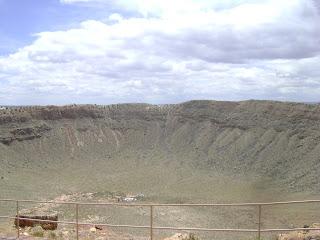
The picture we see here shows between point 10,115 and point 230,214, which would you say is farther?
point 10,115

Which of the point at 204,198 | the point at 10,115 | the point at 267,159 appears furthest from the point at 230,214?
the point at 10,115

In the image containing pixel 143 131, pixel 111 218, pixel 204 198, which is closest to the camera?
pixel 111 218

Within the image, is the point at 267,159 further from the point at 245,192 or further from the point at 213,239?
the point at 213,239

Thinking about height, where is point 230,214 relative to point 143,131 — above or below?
below

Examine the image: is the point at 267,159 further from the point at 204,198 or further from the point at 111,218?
the point at 111,218

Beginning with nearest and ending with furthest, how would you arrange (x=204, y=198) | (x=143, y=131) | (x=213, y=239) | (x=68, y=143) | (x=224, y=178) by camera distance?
(x=213, y=239), (x=204, y=198), (x=224, y=178), (x=68, y=143), (x=143, y=131)

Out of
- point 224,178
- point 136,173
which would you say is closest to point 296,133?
point 224,178
